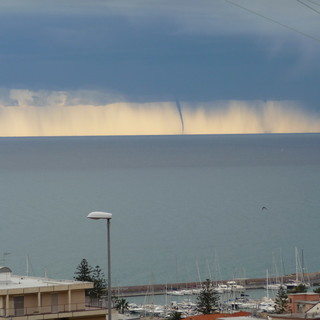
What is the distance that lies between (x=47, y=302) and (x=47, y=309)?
28 cm

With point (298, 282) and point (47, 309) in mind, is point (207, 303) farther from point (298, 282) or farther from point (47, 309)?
point (47, 309)

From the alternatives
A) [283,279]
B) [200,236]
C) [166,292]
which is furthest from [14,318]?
[200,236]

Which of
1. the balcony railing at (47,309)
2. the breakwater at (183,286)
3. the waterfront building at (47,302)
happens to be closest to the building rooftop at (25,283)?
the waterfront building at (47,302)

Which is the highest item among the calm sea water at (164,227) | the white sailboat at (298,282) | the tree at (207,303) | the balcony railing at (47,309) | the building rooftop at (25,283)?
the calm sea water at (164,227)

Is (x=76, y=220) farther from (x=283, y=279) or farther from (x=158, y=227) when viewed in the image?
(x=283, y=279)

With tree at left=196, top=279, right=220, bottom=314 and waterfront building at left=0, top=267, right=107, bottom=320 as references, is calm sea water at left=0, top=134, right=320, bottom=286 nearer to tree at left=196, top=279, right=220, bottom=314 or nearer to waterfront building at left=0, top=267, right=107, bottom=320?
tree at left=196, top=279, right=220, bottom=314

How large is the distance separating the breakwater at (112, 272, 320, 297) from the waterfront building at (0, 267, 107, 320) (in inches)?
1856

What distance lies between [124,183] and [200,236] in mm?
76929

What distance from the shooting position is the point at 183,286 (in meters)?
73.6

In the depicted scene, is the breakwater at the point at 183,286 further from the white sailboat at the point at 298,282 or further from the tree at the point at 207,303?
the tree at the point at 207,303

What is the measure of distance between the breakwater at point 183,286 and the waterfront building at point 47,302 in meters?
47.1

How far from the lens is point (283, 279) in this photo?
74.8m

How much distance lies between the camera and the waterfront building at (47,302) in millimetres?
20453

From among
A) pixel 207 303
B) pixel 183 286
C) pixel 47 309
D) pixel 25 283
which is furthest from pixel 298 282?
pixel 47 309
